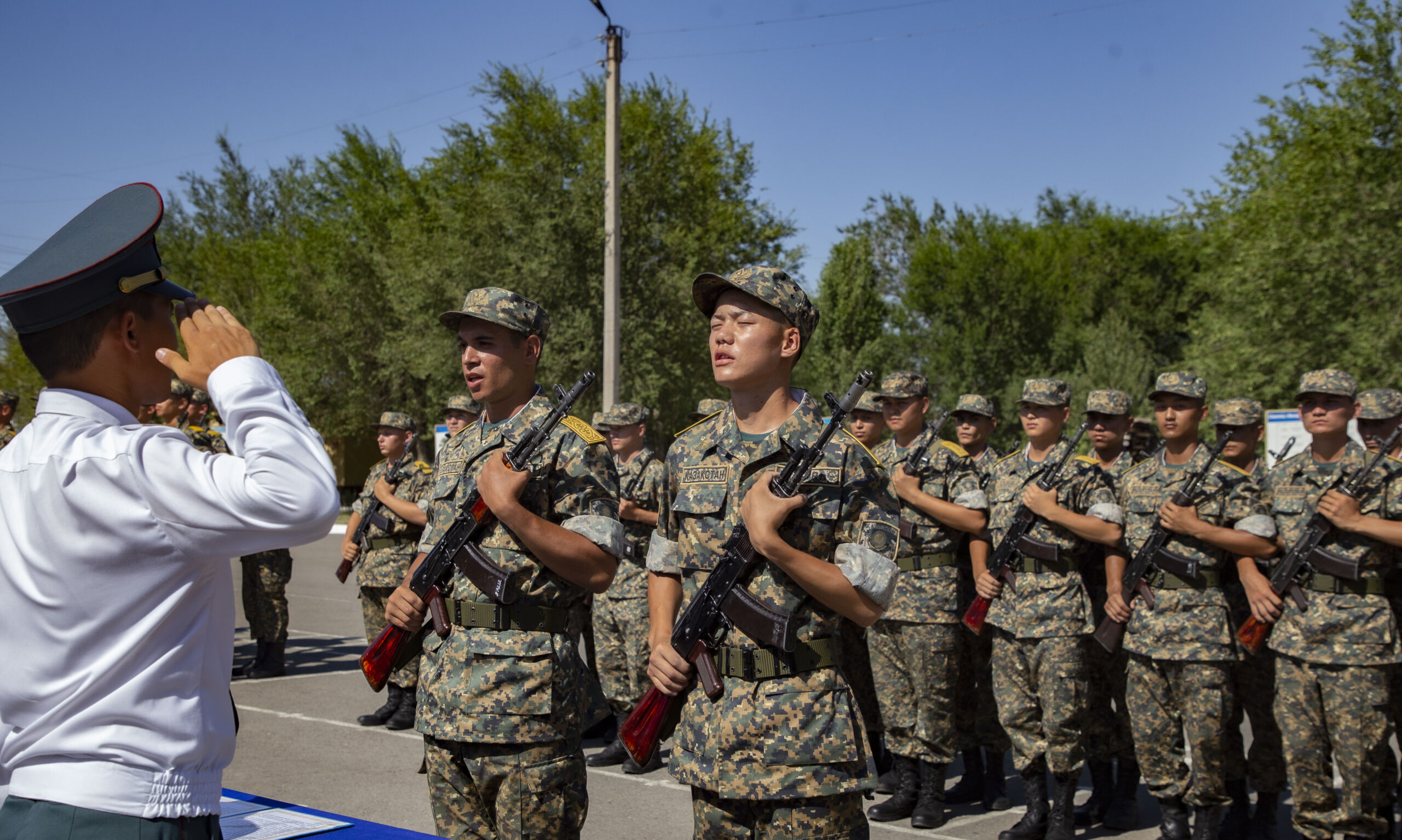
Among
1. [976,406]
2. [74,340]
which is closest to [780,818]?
[74,340]

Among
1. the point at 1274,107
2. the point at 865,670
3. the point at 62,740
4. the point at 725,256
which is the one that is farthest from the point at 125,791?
the point at 725,256

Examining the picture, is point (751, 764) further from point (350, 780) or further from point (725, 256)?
point (725, 256)

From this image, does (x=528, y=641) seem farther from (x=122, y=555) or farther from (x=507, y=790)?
(x=122, y=555)

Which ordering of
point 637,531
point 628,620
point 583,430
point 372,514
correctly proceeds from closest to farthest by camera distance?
point 583,430
point 628,620
point 637,531
point 372,514

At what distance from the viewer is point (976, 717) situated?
7129mm

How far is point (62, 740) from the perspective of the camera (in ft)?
6.03

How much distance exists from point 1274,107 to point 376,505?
20888 millimetres

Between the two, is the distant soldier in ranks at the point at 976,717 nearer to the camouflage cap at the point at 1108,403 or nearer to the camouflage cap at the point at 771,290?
the camouflage cap at the point at 1108,403

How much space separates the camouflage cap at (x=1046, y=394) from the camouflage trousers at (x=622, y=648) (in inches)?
128

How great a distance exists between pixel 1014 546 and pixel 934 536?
1.95ft

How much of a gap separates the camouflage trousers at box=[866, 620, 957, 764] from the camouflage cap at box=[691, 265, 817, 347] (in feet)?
12.2

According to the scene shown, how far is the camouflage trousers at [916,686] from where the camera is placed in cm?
652

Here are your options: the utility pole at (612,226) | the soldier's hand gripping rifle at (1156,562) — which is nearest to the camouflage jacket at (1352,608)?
the soldier's hand gripping rifle at (1156,562)

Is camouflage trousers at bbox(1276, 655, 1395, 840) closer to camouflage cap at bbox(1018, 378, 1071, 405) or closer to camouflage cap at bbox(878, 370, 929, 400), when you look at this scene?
camouflage cap at bbox(1018, 378, 1071, 405)
